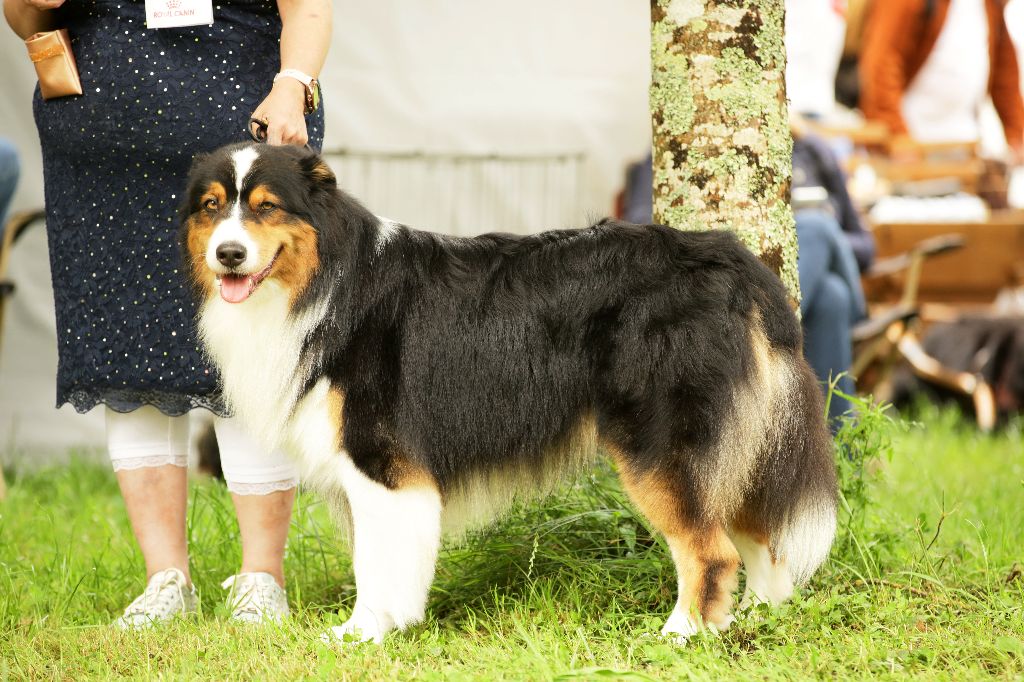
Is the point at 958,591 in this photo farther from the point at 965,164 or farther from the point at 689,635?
the point at 965,164

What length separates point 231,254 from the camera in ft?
8.14

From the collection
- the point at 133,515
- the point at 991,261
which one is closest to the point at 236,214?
the point at 133,515

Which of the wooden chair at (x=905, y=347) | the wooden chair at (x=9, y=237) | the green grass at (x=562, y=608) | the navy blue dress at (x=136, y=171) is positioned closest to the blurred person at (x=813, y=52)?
the wooden chair at (x=905, y=347)

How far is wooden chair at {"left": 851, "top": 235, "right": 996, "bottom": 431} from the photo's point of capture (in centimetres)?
554

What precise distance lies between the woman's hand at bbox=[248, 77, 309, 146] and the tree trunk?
102 cm

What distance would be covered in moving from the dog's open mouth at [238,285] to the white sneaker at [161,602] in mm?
942

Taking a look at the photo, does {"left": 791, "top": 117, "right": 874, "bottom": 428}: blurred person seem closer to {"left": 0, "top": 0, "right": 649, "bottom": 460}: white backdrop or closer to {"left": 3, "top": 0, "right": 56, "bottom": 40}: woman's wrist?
{"left": 0, "top": 0, "right": 649, "bottom": 460}: white backdrop

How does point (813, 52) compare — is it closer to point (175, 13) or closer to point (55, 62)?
point (175, 13)

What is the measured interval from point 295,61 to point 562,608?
153 centimetres

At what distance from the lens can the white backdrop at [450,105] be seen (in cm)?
518

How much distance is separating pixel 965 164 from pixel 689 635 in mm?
4737

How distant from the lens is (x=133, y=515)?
124 inches

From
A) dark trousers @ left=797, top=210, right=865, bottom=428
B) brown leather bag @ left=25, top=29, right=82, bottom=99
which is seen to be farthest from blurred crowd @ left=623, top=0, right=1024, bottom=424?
brown leather bag @ left=25, top=29, right=82, bottom=99

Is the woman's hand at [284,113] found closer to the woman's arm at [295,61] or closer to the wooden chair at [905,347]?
the woman's arm at [295,61]
